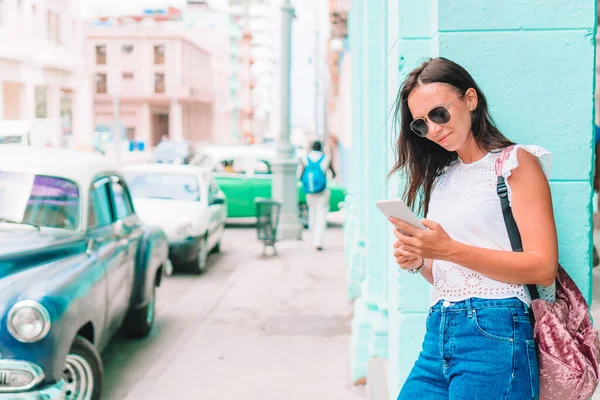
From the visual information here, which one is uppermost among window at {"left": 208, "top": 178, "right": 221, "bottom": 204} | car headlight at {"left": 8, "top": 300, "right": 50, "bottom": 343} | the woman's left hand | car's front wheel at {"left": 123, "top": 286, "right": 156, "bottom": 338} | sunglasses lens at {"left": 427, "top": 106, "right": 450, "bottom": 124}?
sunglasses lens at {"left": 427, "top": 106, "right": 450, "bottom": 124}

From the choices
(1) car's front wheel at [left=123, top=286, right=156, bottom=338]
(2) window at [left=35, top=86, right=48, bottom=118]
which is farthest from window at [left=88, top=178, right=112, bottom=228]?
(2) window at [left=35, top=86, right=48, bottom=118]

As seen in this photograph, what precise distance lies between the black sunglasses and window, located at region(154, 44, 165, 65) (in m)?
72.7

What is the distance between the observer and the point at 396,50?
11.5 feet

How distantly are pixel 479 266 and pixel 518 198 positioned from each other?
205 mm

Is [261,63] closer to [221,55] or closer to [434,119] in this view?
[221,55]

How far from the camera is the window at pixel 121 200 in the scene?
6.70 m

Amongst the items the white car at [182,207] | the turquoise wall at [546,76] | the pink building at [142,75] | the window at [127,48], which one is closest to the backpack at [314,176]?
the white car at [182,207]

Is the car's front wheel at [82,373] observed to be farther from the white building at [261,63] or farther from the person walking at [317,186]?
the white building at [261,63]

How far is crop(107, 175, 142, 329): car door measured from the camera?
5824mm

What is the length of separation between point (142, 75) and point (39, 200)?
7102 cm

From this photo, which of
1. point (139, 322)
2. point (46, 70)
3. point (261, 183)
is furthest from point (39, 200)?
point (46, 70)

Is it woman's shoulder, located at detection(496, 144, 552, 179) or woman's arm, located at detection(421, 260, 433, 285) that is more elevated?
woman's shoulder, located at detection(496, 144, 552, 179)

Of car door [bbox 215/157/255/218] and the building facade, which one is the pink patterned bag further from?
the building facade

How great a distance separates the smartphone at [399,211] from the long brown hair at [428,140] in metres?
0.40
